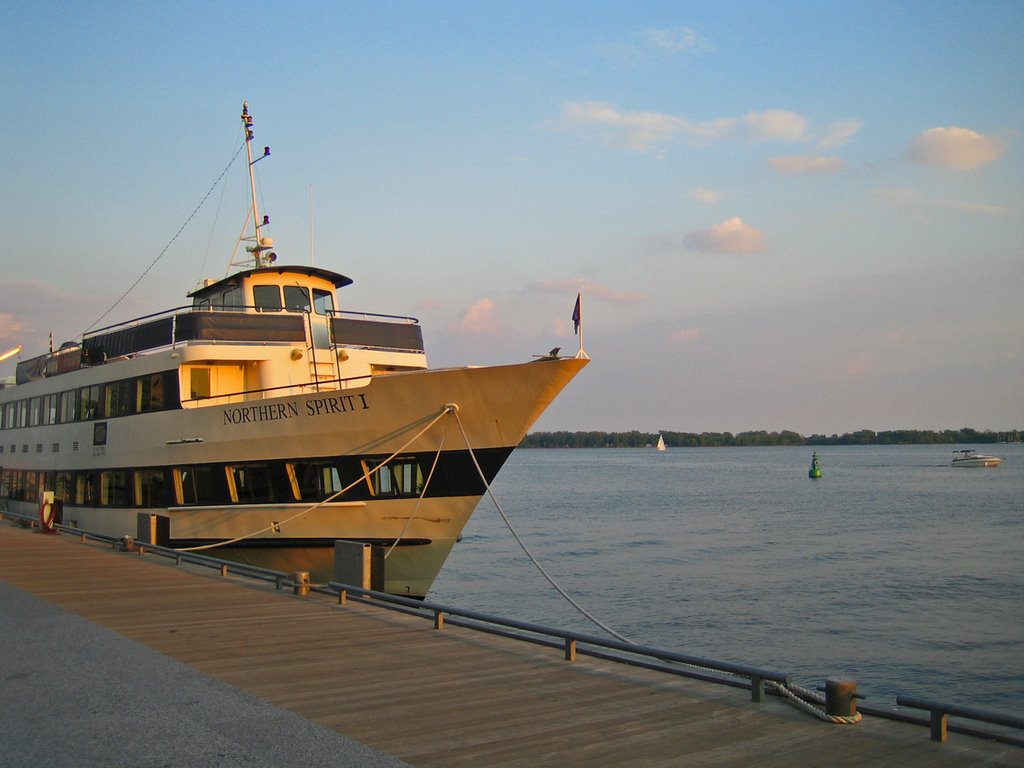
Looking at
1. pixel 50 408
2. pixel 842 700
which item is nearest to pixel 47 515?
pixel 50 408

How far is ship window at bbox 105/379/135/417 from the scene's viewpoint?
19.4 metres

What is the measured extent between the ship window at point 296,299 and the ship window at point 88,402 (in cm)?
497

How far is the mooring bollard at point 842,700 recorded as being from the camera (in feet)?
21.4

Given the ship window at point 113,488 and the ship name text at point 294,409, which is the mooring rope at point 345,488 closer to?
the ship name text at point 294,409

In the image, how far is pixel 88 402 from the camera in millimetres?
A: 21266

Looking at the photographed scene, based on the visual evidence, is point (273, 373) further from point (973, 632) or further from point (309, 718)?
point (973, 632)

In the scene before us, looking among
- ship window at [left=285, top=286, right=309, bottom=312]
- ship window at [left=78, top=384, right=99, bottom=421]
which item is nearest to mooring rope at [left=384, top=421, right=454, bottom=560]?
ship window at [left=285, top=286, right=309, bottom=312]

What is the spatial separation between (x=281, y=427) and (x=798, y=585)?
16.9 m

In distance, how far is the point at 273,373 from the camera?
1834 cm

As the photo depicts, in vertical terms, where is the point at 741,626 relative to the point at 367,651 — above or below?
below

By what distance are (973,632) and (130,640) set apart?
17.8 meters

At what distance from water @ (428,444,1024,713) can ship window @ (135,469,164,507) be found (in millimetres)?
8041

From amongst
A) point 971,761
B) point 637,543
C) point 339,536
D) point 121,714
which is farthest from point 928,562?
point 121,714

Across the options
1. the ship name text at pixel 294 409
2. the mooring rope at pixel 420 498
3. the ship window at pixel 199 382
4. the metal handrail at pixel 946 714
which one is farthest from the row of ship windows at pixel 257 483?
the metal handrail at pixel 946 714
